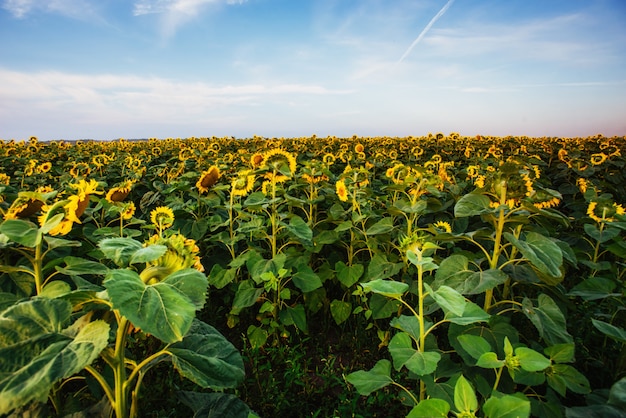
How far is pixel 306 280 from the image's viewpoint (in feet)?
8.28

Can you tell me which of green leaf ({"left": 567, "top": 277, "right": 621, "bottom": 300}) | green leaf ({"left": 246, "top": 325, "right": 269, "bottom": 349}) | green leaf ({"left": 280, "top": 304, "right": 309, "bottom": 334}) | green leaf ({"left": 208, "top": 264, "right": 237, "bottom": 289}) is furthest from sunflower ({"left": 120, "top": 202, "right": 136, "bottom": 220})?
green leaf ({"left": 567, "top": 277, "right": 621, "bottom": 300})

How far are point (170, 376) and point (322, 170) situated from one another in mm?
2088

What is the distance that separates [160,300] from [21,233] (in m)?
0.71

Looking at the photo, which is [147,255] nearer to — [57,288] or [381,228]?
[57,288]

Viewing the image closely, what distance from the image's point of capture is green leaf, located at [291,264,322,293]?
247 centimetres

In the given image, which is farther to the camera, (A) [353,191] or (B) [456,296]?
(A) [353,191]

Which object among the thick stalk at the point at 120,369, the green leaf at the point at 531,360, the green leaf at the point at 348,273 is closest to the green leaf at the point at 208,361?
the thick stalk at the point at 120,369

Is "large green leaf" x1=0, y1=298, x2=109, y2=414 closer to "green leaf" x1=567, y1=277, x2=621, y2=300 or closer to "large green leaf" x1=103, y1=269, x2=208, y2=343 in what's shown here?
"large green leaf" x1=103, y1=269, x2=208, y2=343

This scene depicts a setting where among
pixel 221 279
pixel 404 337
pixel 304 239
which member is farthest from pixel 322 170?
pixel 404 337

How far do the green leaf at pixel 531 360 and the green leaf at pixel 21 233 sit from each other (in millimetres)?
1588

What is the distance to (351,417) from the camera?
205 centimetres

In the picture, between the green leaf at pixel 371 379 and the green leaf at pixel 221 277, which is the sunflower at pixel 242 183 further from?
the green leaf at pixel 371 379

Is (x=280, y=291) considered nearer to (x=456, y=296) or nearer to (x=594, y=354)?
(x=456, y=296)

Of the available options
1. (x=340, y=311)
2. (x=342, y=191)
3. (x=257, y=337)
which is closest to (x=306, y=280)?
(x=340, y=311)
